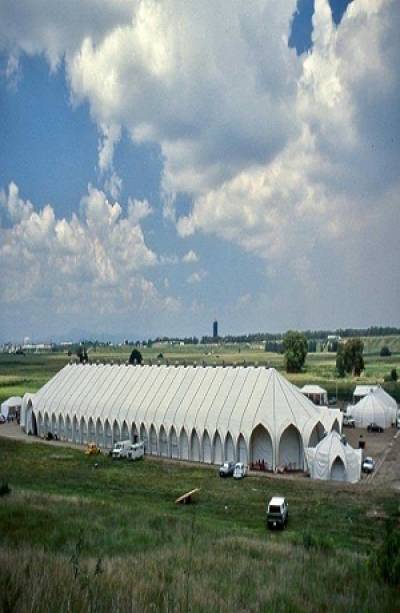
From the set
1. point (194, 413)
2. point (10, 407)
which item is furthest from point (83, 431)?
point (10, 407)

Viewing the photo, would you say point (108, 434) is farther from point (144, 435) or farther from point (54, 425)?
point (54, 425)

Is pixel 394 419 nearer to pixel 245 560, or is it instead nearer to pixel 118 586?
pixel 245 560

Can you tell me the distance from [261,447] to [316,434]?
528 centimetres

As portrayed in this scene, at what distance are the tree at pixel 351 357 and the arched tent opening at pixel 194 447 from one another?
251 ft

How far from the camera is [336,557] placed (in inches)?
666

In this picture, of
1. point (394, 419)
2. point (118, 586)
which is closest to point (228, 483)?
point (118, 586)

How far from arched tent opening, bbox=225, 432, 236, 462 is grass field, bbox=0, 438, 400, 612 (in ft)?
11.3

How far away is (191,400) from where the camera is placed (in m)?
51.5

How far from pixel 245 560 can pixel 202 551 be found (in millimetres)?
1781

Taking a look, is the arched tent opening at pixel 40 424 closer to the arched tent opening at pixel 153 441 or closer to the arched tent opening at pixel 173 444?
the arched tent opening at pixel 153 441

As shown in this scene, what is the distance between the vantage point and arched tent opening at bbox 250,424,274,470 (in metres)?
45.6

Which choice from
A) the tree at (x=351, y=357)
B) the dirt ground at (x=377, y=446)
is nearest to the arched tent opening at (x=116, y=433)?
the dirt ground at (x=377, y=446)

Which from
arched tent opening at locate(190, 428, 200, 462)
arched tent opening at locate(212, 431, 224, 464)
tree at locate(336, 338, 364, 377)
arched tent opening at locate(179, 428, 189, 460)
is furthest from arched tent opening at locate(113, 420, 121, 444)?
tree at locate(336, 338, 364, 377)

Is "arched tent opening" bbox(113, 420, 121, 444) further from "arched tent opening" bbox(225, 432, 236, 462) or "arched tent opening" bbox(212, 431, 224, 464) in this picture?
"arched tent opening" bbox(225, 432, 236, 462)
